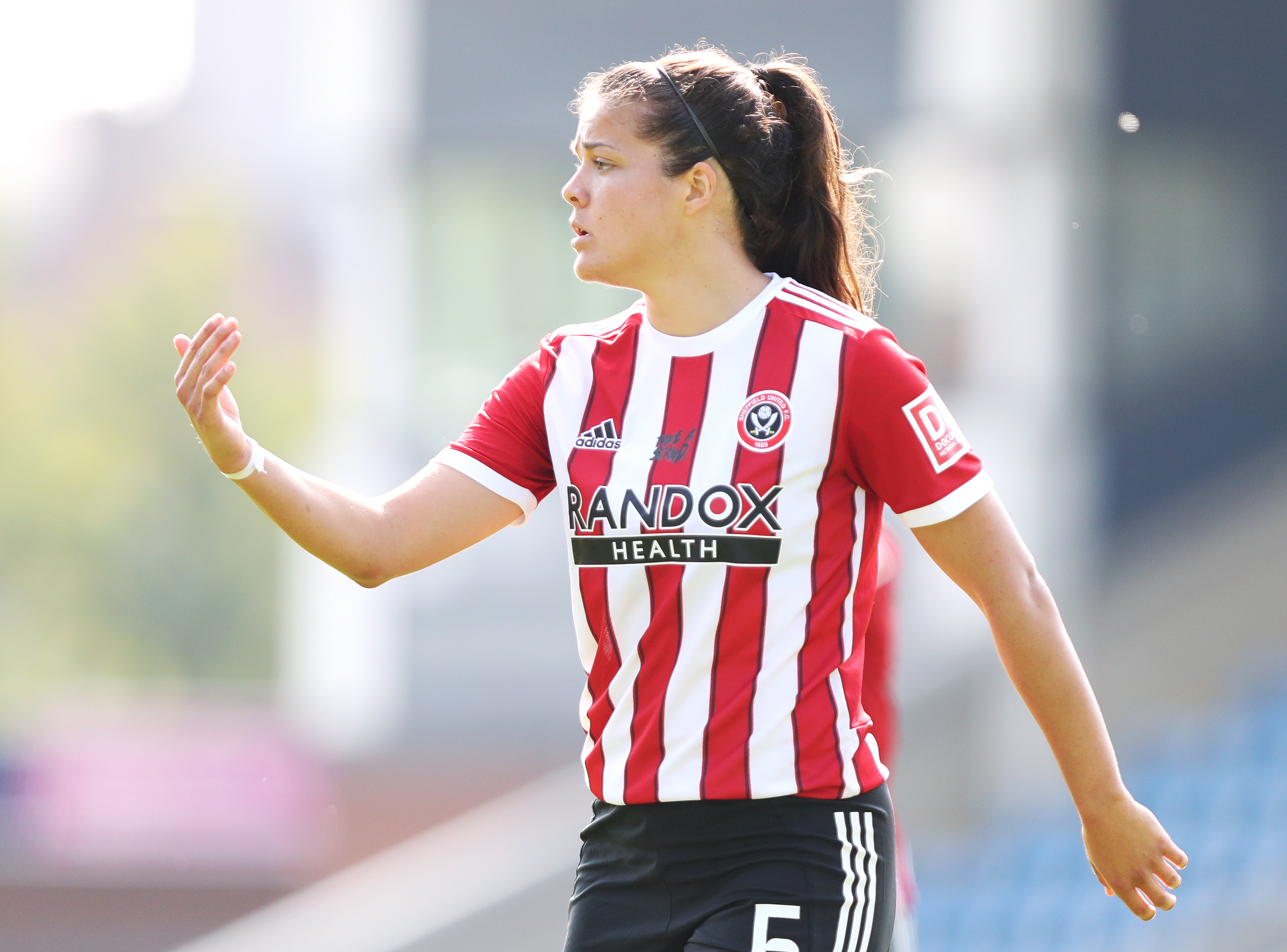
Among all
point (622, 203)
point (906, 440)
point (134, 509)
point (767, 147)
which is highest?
point (134, 509)

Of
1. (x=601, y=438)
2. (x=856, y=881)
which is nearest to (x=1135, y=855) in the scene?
(x=856, y=881)

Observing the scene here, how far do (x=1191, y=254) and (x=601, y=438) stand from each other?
30.0 feet

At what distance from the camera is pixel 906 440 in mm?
1941

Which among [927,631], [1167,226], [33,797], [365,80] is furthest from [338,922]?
[1167,226]

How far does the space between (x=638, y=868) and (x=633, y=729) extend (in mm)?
187

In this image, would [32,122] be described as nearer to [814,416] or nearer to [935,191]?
[935,191]

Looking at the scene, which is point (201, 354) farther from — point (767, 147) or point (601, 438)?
point (767, 147)

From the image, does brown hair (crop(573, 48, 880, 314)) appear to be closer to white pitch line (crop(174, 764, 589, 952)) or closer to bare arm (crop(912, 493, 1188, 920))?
bare arm (crop(912, 493, 1188, 920))

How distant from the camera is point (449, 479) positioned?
2.23 meters

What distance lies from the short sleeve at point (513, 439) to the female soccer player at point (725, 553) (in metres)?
0.09

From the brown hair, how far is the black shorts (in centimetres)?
82

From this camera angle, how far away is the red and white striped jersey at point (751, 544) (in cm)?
195

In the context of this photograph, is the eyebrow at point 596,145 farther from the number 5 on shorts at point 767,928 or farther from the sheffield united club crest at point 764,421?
the number 5 on shorts at point 767,928

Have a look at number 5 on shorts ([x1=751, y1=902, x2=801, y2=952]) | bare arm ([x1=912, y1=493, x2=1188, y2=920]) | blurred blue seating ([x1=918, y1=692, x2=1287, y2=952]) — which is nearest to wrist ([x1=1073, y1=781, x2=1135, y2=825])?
bare arm ([x1=912, y1=493, x2=1188, y2=920])
